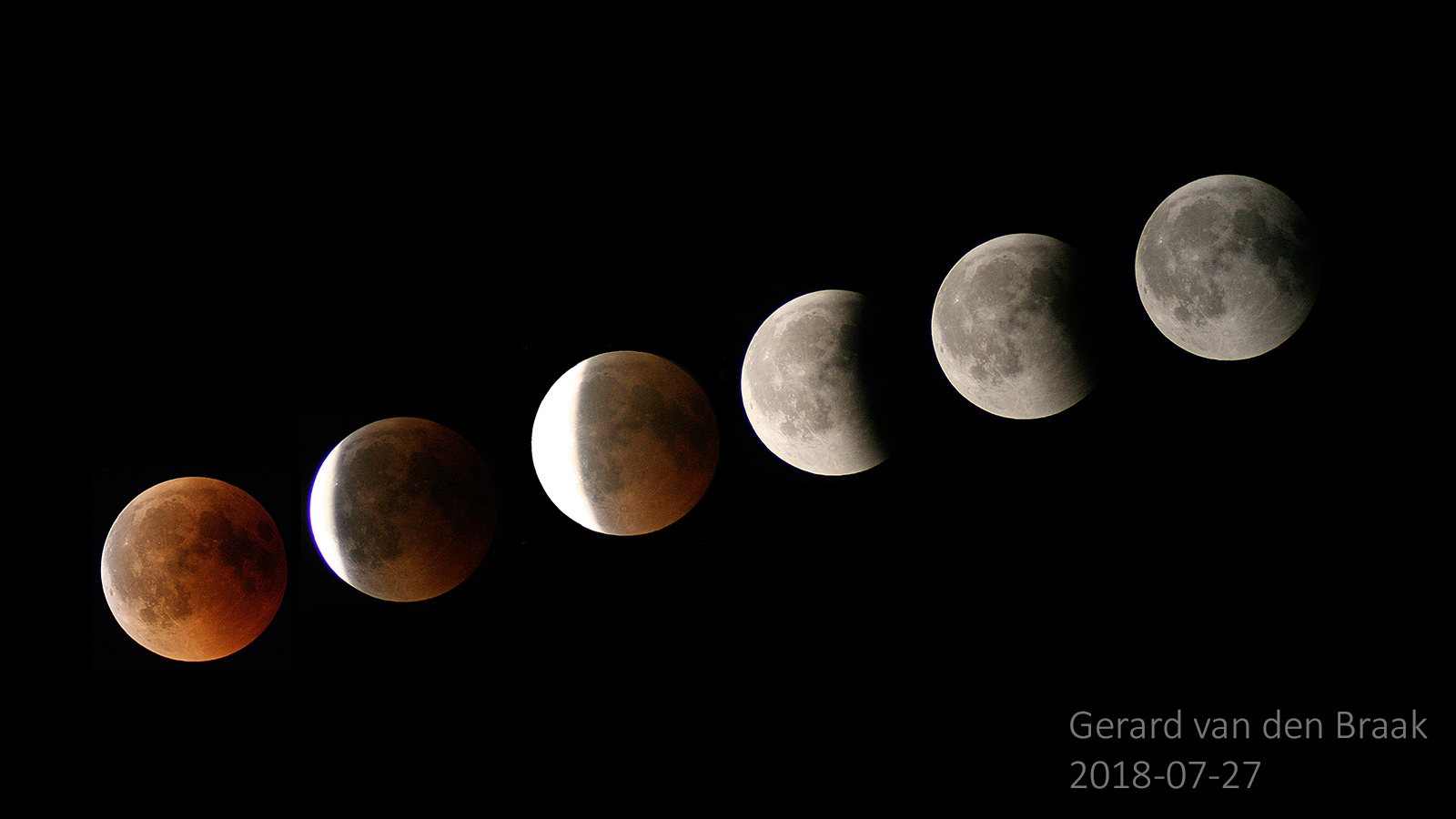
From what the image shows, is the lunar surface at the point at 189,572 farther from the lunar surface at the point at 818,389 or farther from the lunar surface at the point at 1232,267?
the lunar surface at the point at 1232,267

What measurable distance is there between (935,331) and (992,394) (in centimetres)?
55

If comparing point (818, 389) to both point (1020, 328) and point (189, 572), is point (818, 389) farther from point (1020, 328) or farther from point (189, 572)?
point (189, 572)

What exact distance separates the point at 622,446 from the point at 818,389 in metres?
1.34

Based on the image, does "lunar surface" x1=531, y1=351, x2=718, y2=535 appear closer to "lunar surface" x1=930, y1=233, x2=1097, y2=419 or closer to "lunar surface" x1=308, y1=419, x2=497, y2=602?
"lunar surface" x1=308, y1=419, x2=497, y2=602

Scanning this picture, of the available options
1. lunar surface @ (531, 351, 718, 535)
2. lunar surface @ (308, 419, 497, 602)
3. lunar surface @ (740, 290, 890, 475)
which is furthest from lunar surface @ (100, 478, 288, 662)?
lunar surface @ (740, 290, 890, 475)

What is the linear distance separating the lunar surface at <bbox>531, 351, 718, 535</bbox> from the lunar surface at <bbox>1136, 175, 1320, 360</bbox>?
3088 mm

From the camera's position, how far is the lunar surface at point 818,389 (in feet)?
17.3

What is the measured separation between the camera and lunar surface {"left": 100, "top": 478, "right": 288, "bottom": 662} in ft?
17.9

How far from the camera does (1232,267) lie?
182 inches

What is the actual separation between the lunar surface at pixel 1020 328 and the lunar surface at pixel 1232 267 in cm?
53

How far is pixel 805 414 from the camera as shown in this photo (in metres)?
5.33

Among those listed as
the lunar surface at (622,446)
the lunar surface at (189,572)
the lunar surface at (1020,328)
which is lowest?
the lunar surface at (189,572)

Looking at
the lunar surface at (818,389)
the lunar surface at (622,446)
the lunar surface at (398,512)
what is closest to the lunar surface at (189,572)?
the lunar surface at (398,512)

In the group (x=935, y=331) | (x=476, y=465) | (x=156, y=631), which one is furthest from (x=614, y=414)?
(x=156, y=631)
